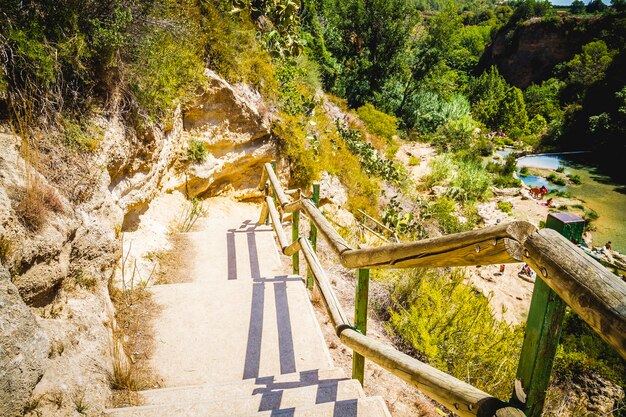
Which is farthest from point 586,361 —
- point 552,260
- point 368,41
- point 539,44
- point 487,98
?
point 539,44

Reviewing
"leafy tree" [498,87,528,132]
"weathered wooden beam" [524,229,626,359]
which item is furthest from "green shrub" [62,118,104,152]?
"leafy tree" [498,87,528,132]

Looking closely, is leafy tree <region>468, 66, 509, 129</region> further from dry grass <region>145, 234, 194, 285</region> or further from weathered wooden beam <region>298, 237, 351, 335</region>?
weathered wooden beam <region>298, 237, 351, 335</region>

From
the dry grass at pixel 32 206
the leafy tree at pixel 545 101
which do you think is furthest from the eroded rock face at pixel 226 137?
the leafy tree at pixel 545 101

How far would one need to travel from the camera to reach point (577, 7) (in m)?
84.4

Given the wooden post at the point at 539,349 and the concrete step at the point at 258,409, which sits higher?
the wooden post at the point at 539,349

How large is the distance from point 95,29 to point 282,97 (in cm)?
520

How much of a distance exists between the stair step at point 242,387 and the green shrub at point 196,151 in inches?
179

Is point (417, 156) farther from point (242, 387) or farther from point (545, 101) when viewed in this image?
point (545, 101)

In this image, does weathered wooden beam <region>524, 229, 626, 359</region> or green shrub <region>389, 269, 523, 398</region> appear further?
green shrub <region>389, 269, 523, 398</region>

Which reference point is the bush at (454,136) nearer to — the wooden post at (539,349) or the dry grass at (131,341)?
the dry grass at (131,341)

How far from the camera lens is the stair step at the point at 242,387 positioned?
2316 mm

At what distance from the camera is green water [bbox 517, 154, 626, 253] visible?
18.2m

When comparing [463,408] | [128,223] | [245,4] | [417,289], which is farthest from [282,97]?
[463,408]

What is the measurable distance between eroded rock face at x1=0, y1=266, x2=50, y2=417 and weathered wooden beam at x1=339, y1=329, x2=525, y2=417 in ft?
5.46
